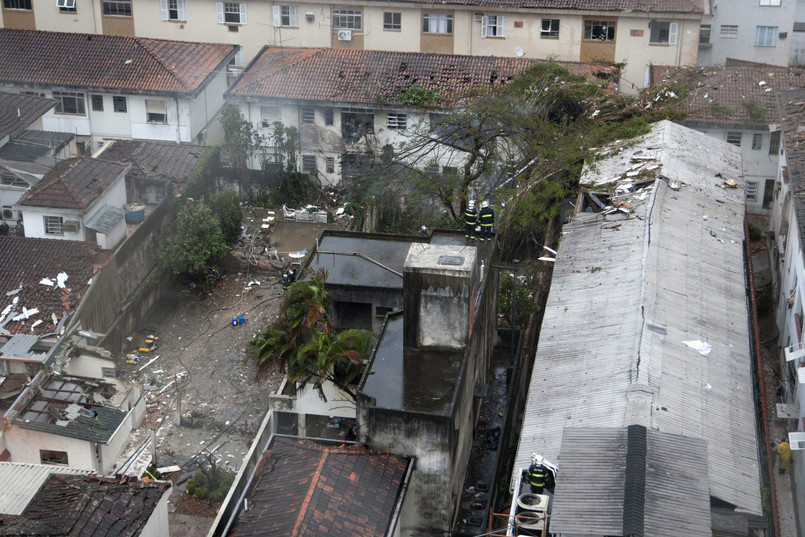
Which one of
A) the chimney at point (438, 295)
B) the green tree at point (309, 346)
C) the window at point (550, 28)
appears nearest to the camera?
the green tree at point (309, 346)

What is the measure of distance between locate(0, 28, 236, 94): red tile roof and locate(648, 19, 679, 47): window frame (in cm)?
1832

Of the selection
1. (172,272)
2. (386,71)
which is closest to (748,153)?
(386,71)

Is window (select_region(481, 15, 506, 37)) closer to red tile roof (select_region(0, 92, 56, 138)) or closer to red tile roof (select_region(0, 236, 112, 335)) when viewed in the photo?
red tile roof (select_region(0, 92, 56, 138))

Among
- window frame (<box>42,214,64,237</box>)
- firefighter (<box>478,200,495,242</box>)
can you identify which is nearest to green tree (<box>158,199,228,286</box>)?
window frame (<box>42,214,64,237</box>)

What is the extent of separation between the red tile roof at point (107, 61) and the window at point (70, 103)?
0.54 meters

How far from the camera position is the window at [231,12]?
155ft

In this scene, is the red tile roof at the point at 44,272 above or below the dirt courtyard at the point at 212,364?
above

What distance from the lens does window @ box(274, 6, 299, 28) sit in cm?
4691

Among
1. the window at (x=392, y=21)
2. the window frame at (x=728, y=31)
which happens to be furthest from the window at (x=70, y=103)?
the window frame at (x=728, y=31)

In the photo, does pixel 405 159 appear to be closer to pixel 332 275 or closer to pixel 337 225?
pixel 337 225

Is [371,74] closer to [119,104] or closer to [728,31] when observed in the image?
[119,104]

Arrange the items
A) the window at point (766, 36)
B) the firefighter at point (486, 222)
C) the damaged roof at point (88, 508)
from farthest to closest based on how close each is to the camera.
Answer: the window at point (766, 36)
the firefighter at point (486, 222)
the damaged roof at point (88, 508)

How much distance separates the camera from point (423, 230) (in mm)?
34281

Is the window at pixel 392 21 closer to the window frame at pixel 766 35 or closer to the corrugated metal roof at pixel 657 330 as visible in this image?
the corrugated metal roof at pixel 657 330
